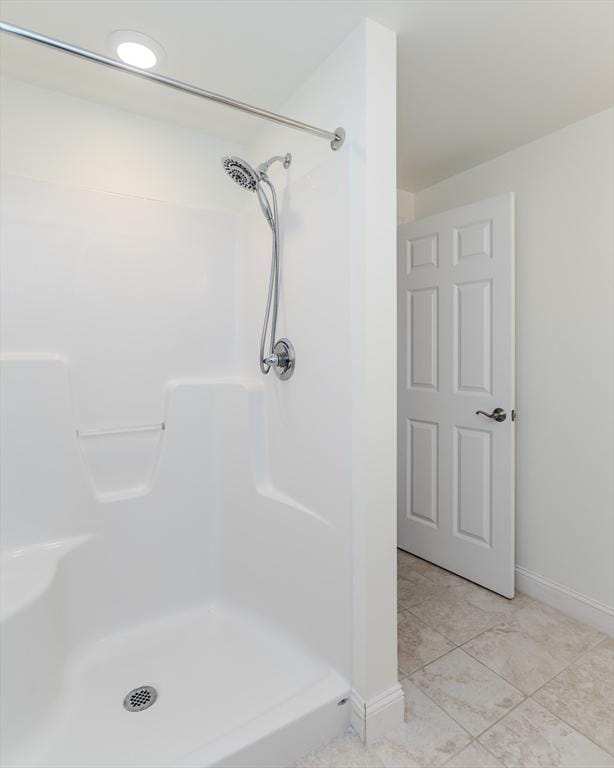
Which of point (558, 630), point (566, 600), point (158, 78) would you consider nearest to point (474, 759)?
point (558, 630)

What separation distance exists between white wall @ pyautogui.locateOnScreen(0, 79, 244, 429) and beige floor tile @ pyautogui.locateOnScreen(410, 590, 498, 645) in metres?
1.50

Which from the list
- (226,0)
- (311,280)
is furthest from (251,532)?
(226,0)

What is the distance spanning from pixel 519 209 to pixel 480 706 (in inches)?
86.0

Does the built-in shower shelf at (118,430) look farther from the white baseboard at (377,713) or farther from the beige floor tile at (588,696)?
the beige floor tile at (588,696)

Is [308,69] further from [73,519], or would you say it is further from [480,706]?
[480,706]

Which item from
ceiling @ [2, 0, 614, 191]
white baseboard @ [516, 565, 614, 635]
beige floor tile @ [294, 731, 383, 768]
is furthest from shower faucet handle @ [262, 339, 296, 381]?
white baseboard @ [516, 565, 614, 635]

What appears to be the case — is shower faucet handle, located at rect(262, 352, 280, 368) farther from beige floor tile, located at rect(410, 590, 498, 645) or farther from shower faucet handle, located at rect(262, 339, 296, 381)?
beige floor tile, located at rect(410, 590, 498, 645)

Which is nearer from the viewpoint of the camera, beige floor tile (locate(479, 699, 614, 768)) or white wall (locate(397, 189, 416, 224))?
beige floor tile (locate(479, 699, 614, 768))

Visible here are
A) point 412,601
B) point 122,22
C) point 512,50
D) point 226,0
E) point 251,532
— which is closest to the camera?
point 226,0

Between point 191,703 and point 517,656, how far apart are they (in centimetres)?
128

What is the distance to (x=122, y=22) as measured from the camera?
A: 138 cm

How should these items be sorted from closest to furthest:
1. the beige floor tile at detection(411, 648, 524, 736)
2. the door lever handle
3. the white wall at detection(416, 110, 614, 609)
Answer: the beige floor tile at detection(411, 648, 524, 736), the white wall at detection(416, 110, 614, 609), the door lever handle

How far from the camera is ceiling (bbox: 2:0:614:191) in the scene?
4.33 ft

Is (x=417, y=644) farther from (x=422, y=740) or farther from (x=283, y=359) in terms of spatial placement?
(x=283, y=359)
